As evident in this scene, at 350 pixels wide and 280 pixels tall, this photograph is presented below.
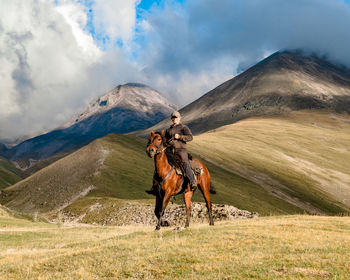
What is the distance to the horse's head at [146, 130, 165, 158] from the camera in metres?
17.9

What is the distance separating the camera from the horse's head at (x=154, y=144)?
17938 mm

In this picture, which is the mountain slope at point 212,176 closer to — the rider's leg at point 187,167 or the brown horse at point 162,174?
the rider's leg at point 187,167

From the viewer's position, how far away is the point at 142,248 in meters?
14.7

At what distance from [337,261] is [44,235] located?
2646 cm

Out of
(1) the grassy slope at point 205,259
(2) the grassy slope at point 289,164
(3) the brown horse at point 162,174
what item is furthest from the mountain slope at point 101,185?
(1) the grassy slope at point 205,259

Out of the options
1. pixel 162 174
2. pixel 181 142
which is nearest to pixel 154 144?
pixel 162 174

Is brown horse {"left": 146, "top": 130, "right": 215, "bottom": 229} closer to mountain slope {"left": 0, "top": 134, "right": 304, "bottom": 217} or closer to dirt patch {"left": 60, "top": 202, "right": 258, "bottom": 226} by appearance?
dirt patch {"left": 60, "top": 202, "right": 258, "bottom": 226}

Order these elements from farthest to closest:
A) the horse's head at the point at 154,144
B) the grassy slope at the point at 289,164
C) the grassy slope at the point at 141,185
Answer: the grassy slope at the point at 289,164 → the grassy slope at the point at 141,185 → the horse's head at the point at 154,144

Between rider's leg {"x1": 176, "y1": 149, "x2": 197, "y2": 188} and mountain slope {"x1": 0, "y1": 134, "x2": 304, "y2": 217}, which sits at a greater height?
rider's leg {"x1": 176, "y1": 149, "x2": 197, "y2": 188}

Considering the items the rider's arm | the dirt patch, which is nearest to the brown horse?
the rider's arm

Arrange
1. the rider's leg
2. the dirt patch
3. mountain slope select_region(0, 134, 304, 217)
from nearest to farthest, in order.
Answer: the rider's leg < the dirt patch < mountain slope select_region(0, 134, 304, 217)

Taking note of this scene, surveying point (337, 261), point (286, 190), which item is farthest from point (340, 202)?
Result: point (337, 261)

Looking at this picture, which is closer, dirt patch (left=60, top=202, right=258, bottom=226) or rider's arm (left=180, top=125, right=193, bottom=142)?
rider's arm (left=180, top=125, right=193, bottom=142)

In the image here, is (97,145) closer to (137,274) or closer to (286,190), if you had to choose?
(286,190)
